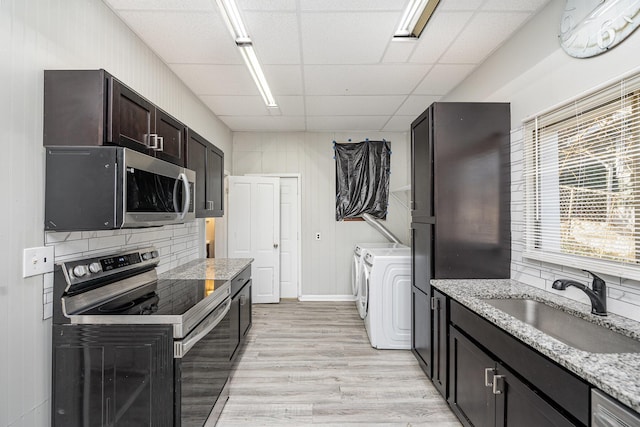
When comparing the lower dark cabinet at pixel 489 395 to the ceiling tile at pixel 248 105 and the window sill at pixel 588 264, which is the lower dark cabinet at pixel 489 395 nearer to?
the window sill at pixel 588 264

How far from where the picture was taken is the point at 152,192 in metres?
1.60

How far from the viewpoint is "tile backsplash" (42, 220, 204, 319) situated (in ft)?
4.75

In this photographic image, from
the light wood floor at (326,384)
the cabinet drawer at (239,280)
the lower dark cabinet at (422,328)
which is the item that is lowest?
the light wood floor at (326,384)

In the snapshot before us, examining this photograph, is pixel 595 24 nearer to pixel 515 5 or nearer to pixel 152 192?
pixel 515 5

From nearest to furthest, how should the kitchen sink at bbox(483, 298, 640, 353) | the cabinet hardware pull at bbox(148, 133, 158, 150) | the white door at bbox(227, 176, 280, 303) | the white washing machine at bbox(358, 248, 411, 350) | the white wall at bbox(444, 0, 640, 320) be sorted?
the kitchen sink at bbox(483, 298, 640, 353) < the white wall at bbox(444, 0, 640, 320) < the cabinet hardware pull at bbox(148, 133, 158, 150) < the white washing machine at bbox(358, 248, 411, 350) < the white door at bbox(227, 176, 280, 303)

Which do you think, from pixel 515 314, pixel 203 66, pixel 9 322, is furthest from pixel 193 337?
pixel 203 66

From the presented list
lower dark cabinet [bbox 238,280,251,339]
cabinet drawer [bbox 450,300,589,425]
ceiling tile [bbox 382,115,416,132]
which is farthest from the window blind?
lower dark cabinet [bbox 238,280,251,339]

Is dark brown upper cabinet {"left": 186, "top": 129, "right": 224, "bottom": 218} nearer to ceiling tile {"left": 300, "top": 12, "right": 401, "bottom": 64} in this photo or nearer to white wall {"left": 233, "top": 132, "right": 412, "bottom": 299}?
ceiling tile {"left": 300, "top": 12, "right": 401, "bottom": 64}

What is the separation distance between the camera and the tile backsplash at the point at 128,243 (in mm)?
1449

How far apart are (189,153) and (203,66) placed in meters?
0.85

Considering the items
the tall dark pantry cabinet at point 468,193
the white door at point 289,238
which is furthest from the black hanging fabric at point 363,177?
the tall dark pantry cabinet at point 468,193

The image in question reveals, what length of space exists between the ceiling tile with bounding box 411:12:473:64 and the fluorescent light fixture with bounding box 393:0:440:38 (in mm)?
87

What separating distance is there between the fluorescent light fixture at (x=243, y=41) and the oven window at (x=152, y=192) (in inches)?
44.5

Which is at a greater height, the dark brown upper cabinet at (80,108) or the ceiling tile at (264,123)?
the ceiling tile at (264,123)
